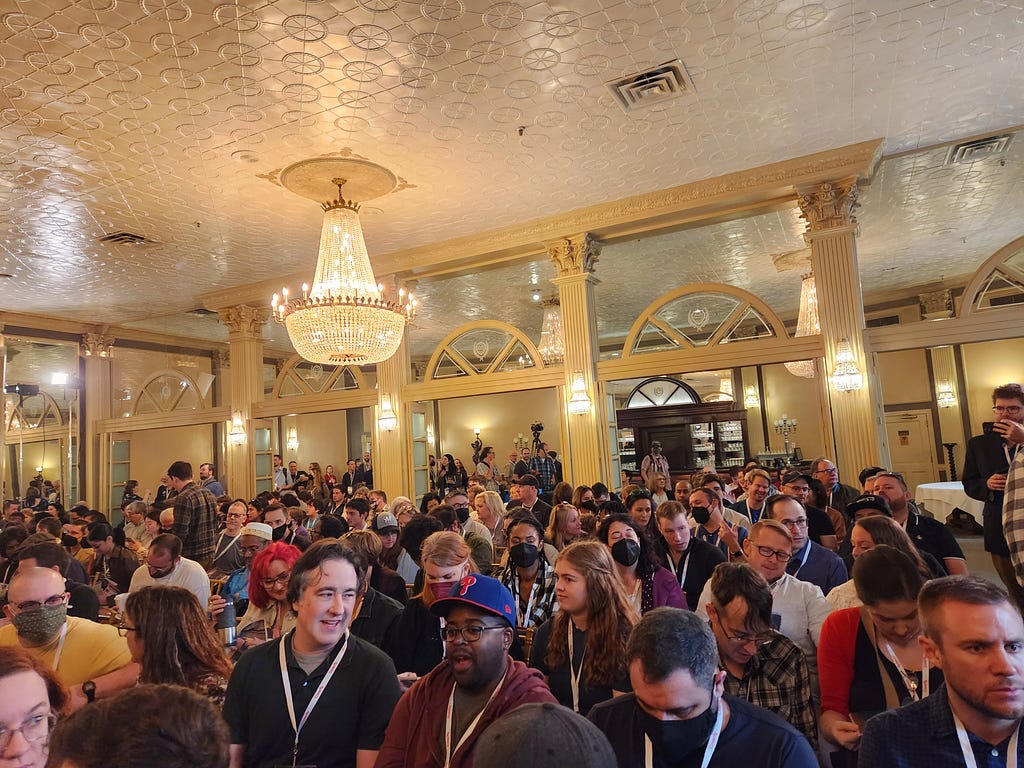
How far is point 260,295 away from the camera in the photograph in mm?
11406

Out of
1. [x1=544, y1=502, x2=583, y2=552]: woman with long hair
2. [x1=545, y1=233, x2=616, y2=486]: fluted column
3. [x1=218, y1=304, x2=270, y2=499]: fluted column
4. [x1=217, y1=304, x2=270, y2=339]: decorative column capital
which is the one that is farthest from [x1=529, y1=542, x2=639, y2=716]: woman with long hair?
[x1=217, y1=304, x2=270, y2=339]: decorative column capital

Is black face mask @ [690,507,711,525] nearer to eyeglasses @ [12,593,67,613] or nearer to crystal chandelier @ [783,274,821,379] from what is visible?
eyeglasses @ [12,593,67,613]

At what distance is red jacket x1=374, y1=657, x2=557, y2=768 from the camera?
192 centimetres

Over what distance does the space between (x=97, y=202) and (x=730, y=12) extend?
267 inches

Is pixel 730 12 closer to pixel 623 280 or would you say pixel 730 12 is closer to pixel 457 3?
pixel 457 3

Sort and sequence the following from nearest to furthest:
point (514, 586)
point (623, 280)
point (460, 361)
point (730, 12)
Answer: point (514, 586)
point (730, 12)
point (460, 361)
point (623, 280)

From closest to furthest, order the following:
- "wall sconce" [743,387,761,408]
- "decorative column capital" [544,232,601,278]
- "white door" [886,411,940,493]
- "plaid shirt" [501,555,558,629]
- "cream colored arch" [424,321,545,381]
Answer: "plaid shirt" [501,555,558,629] < "decorative column capital" [544,232,601,278] < "cream colored arch" [424,321,545,381] < "white door" [886,411,940,493] < "wall sconce" [743,387,761,408]

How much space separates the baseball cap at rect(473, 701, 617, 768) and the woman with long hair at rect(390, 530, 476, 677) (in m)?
2.31

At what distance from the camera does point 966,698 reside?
60.6 inches

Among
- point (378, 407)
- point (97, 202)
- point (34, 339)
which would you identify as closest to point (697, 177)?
point (378, 407)

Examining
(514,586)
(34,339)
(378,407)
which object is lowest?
(514,586)

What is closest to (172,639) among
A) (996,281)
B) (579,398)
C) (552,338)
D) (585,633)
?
(585,633)

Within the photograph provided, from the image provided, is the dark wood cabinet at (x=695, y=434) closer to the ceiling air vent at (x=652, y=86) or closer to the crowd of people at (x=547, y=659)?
the ceiling air vent at (x=652, y=86)

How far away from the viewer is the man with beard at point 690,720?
1.64m
